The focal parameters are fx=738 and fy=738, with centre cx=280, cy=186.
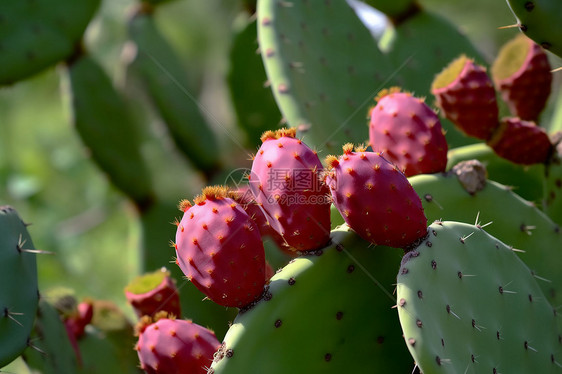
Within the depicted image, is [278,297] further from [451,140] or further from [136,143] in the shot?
[136,143]

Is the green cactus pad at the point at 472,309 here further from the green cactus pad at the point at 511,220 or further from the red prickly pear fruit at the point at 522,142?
the red prickly pear fruit at the point at 522,142

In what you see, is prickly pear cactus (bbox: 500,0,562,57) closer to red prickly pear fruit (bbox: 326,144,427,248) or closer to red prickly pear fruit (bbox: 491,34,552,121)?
red prickly pear fruit (bbox: 326,144,427,248)

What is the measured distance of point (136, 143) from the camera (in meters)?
3.09

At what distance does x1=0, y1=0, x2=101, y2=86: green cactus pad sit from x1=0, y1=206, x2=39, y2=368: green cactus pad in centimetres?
114

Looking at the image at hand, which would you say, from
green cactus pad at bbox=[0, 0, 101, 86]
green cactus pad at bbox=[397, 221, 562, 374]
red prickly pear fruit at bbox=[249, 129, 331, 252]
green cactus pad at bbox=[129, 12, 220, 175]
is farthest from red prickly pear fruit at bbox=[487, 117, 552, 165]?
green cactus pad at bbox=[0, 0, 101, 86]

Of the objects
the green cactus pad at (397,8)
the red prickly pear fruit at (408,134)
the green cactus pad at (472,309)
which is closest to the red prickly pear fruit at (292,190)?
the green cactus pad at (472,309)

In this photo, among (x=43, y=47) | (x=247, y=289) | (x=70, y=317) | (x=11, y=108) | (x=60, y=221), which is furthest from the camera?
(x=11, y=108)

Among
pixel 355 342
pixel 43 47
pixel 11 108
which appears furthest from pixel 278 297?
pixel 11 108

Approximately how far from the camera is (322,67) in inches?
83.2

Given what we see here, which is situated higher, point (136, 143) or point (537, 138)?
point (537, 138)

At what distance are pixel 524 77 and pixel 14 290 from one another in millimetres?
1481

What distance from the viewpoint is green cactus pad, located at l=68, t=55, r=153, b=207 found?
9.61 feet

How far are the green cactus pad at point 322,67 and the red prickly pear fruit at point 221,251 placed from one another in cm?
63

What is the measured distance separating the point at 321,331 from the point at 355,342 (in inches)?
3.4
